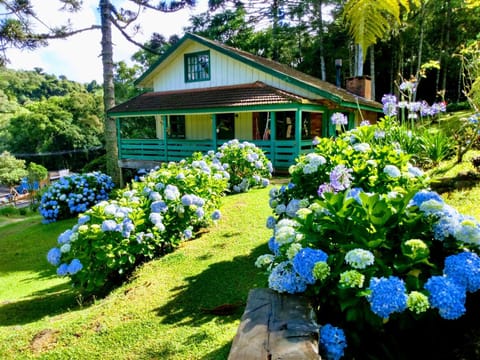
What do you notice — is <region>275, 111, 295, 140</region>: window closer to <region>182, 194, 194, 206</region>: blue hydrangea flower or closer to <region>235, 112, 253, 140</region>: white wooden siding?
<region>235, 112, 253, 140</region>: white wooden siding

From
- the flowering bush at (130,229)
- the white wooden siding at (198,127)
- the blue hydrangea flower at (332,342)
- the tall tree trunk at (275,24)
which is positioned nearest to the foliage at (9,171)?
the white wooden siding at (198,127)

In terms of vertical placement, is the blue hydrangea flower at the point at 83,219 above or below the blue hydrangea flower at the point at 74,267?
above

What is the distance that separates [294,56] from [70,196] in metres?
25.9

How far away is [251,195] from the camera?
835 cm

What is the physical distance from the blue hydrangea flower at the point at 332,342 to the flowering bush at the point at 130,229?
9.88 feet

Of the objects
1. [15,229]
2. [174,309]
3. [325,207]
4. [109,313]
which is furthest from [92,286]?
[15,229]

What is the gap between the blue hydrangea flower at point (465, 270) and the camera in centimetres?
176

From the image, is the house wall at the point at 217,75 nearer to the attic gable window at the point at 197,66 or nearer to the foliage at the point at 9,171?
the attic gable window at the point at 197,66

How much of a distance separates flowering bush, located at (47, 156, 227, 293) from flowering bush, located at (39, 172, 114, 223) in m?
6.07

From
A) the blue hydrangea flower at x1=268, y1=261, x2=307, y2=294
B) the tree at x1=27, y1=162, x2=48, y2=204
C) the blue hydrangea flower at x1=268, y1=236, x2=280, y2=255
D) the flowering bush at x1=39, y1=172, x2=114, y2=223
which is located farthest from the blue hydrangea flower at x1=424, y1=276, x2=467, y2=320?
the tree at x1=27, y1=162, x2=48, y2=204

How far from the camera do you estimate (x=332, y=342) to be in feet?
5.83

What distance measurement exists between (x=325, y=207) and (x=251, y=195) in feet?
20.4

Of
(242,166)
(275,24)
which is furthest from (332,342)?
(275,24)

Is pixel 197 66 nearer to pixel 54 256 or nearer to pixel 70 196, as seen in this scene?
pixel 70 196
